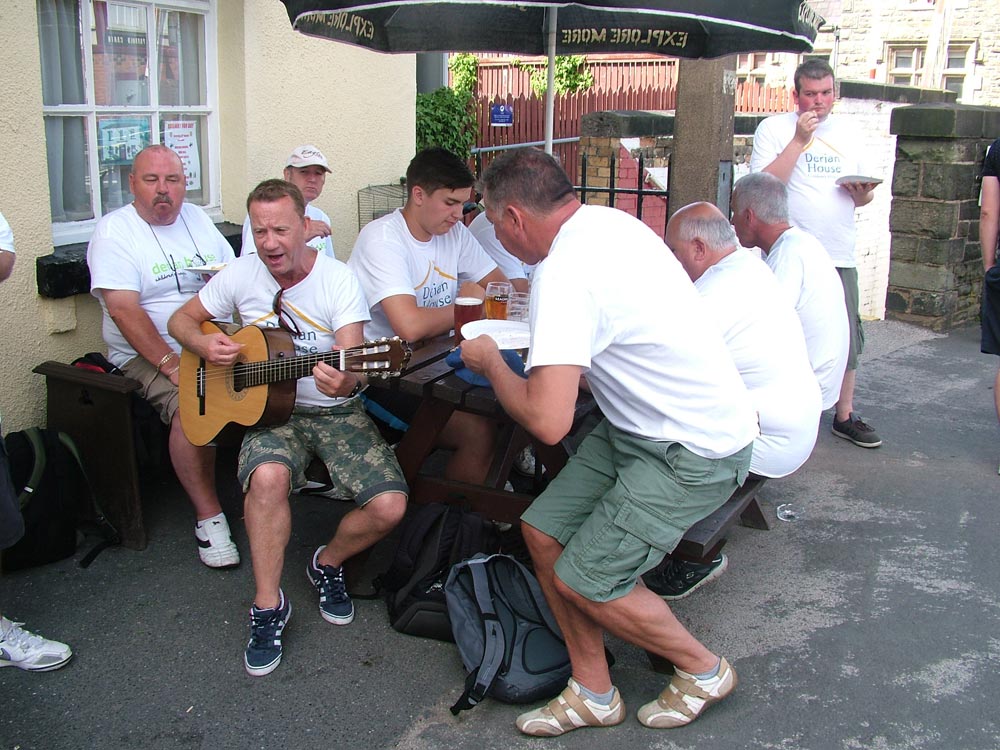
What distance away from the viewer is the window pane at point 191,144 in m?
4.84

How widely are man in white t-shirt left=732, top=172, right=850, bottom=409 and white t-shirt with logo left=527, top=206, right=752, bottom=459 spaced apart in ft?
3.92

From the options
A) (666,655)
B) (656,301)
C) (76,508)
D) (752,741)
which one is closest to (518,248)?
(656,301)

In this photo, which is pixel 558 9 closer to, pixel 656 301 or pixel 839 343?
pixel 839 343

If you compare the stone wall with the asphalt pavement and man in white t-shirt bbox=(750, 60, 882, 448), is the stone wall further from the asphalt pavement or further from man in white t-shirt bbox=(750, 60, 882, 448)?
the asphalt pavement

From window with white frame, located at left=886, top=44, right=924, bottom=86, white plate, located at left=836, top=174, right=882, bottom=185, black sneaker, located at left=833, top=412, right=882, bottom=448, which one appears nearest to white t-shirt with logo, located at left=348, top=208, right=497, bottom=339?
white plate, located at left=836, top=174, right=882, bottom=185

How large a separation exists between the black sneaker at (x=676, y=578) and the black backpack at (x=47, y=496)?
2063mm

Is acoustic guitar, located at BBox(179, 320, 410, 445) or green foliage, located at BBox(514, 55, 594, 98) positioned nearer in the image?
acoustic guitar, located at BBox(179, 320, 410, 445)

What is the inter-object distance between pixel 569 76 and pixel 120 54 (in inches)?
525

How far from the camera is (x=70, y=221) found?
4.41 metres

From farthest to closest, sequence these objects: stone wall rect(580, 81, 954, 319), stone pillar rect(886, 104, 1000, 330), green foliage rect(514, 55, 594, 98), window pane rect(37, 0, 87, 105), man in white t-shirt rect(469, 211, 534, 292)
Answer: green foliage rect(514, 55, 594, 98)
stone wall rect(580, 81, 954, 319)
stone pillar rect(886, 104, 1000, 330)
man in white t-shirt rect(469, 211, 534, 292)
window pane rect(37, 0, 87, 105)

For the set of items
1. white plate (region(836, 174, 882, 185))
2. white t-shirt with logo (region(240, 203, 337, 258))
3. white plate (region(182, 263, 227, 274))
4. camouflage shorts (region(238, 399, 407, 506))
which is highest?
white plate (region(836, 174, 882, 185))

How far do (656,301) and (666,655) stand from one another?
1.02m

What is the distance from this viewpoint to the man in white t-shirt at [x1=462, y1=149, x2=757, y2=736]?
251 cm

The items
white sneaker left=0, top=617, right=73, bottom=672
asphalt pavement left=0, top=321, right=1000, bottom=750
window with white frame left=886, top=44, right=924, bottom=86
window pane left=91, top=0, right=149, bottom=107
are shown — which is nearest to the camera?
asphalt pavement left=0, top=321, right=1000, bottom=750
